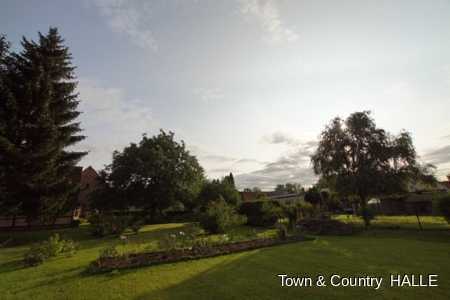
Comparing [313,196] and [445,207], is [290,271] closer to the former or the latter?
[445,207]

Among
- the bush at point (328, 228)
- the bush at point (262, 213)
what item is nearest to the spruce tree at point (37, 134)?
the bush at point (262, 213)

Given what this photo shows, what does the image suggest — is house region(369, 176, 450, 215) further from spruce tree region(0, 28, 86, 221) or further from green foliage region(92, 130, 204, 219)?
spruce tree region(0, 28, 86, 221)

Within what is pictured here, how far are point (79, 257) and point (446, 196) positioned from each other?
18.9 m

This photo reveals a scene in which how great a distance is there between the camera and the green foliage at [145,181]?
26.7m

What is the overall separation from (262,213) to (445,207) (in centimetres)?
1270

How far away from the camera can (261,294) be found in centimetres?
514

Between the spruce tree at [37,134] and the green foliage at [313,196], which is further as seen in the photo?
the green foliage at [313,196]

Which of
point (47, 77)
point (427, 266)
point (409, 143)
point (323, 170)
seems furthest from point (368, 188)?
point (47, 77)

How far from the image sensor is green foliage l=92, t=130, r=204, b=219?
87.7ft

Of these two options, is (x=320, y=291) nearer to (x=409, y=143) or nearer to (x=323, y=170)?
(x=323, y=170)

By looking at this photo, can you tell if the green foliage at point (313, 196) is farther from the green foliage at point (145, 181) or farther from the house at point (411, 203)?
the green foliage at point (145, 181)

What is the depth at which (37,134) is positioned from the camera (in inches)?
595

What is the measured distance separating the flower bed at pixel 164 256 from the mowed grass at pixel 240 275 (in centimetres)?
36

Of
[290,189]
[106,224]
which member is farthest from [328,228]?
[290,189]
